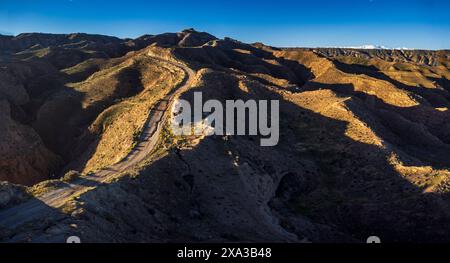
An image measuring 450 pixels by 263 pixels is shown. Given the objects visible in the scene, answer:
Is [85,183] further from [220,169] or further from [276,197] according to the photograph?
[276,197]

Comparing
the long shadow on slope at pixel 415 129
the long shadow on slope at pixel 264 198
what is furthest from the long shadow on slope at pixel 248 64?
the long shadow on slope at pixel 264 198

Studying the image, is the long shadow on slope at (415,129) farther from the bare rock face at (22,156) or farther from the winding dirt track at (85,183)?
the bare rock face at (22,156)

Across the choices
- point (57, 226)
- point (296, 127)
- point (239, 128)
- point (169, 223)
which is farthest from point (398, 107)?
point (57, 226)

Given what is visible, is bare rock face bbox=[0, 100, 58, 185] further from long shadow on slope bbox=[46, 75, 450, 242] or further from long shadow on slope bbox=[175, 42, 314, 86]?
long shadow on slope bbox=[175, 42, 314, 86]
